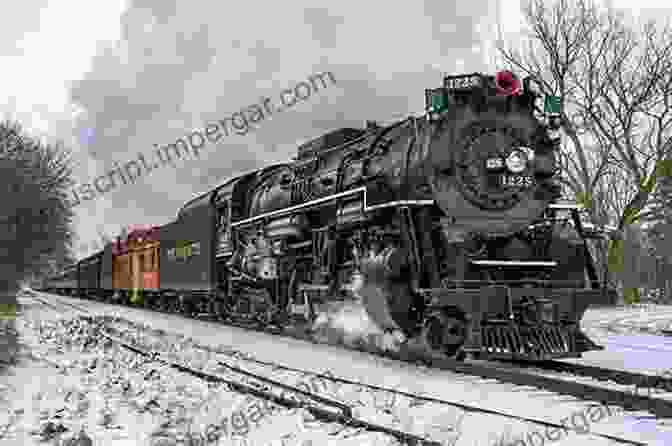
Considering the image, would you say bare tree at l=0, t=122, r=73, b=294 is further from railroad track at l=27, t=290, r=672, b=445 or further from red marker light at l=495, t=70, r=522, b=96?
red marker light at l=495, t=70, r=522, b=96

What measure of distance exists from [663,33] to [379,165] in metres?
20.4

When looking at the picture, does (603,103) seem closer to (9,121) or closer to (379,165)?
(379,165)

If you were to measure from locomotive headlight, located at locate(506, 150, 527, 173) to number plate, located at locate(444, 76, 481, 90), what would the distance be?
108cm

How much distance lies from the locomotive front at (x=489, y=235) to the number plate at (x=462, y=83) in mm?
14

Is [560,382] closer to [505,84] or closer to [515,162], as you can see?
[515,162]

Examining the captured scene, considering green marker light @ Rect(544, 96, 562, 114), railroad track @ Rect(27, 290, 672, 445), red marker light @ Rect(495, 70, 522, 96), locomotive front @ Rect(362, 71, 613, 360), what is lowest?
railroad track @ Rect(27, 290, 672, 445)

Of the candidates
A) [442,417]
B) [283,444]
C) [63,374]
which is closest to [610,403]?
[442,417]

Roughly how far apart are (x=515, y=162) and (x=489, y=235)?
3.56 feet

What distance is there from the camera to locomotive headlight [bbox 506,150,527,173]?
8.57 m

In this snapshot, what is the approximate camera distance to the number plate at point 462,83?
→ 8617 millimetres

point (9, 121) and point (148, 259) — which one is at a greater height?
point (9, 121)

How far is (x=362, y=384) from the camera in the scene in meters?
6.80

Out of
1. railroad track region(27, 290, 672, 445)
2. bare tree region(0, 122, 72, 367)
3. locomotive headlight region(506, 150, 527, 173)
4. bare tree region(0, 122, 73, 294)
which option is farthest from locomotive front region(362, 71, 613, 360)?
bare tree region(0, 122, 73, 294)

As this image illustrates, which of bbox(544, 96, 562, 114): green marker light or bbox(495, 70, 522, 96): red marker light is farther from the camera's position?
bbox(544, 96, 562, 114): green marker light
